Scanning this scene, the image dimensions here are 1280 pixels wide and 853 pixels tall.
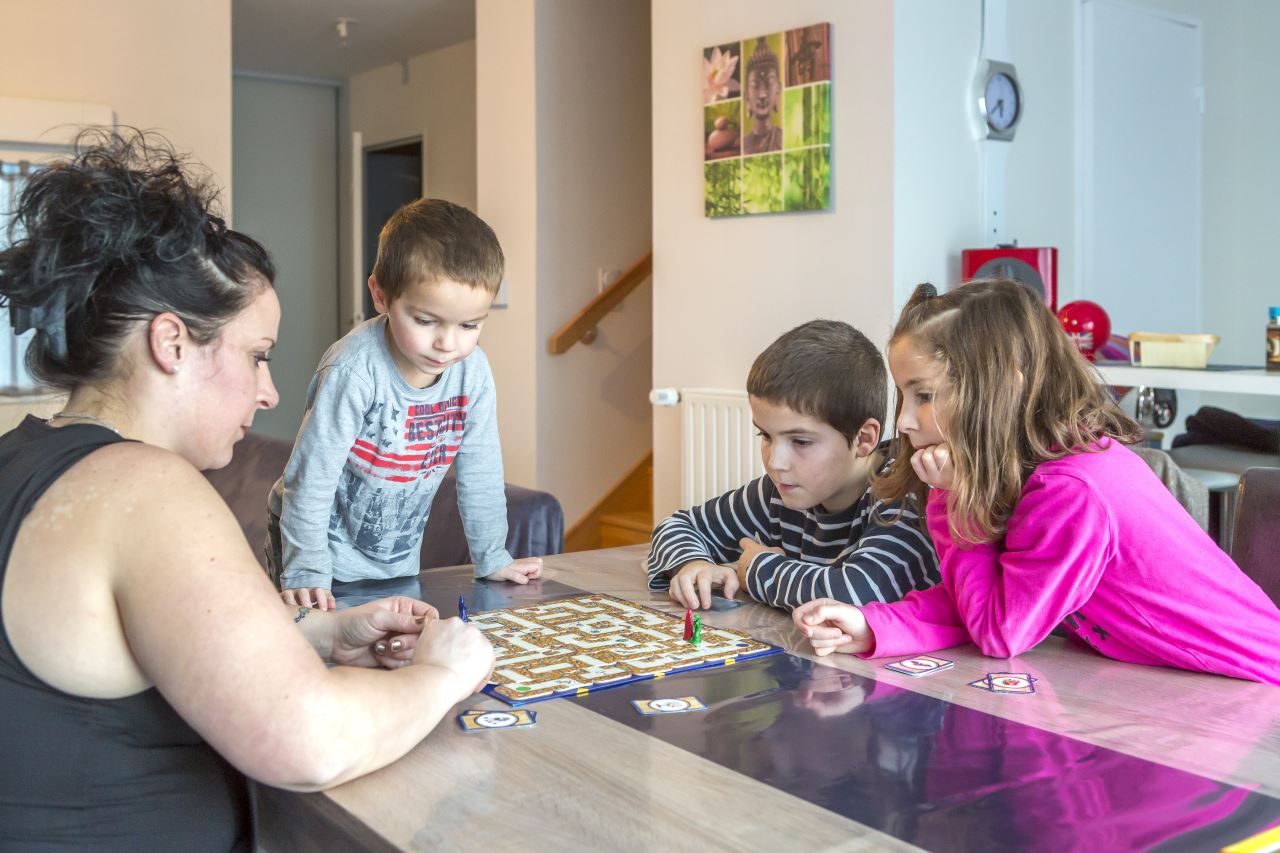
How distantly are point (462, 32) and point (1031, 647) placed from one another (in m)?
5.99

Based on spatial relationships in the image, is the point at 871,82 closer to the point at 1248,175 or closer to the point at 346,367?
the point at 346,367

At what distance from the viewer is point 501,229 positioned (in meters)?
5.23

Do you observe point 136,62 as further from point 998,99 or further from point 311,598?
point 311,598

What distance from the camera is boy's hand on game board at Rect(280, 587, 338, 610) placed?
5.57 ft

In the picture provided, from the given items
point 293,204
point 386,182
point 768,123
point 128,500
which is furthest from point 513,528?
point 293,204

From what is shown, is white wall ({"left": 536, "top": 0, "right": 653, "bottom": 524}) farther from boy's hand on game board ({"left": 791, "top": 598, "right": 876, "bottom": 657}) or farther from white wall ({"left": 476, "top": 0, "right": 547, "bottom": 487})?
boy's hand on game board ({"left": 791, "top": 598, "right": 876, "bottom": 657})

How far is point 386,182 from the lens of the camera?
794cm

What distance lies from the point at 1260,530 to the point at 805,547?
2.11 ft

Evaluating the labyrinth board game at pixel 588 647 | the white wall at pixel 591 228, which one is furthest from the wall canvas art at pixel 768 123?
the labyrinth board game at pixel 588 647

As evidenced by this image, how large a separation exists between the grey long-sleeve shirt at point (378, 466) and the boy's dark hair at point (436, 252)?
0.11m

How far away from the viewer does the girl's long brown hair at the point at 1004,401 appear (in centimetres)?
143

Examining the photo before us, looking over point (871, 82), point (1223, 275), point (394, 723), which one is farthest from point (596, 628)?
point (1223, 275)

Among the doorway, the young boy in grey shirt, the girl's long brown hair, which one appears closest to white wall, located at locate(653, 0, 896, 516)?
the young boy in grey shirt

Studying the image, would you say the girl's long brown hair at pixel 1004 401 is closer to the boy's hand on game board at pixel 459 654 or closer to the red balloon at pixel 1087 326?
the boy's hand on game board at pixel 459 654
